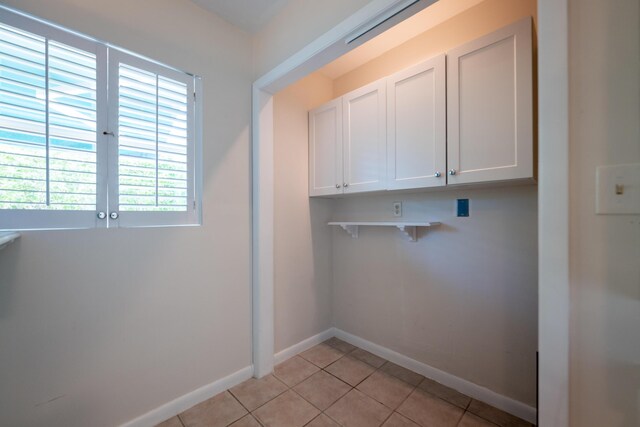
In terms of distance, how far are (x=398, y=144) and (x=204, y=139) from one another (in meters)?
1.35

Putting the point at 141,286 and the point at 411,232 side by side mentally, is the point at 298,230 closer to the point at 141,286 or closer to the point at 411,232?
the point at 411,232

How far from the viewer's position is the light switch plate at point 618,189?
68 centimetres

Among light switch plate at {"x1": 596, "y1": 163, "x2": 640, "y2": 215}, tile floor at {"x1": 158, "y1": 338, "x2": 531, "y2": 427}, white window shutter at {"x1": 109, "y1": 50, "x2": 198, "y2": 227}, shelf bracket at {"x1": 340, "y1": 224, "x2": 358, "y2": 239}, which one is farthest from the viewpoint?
shelf bracket at {"x1": 340, "y1": 224, "x2": 358, "y2": 239}

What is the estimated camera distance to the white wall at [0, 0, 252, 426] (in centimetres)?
119

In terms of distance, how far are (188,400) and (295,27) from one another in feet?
8.31

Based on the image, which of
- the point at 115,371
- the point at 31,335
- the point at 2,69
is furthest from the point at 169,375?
the point at 2,69

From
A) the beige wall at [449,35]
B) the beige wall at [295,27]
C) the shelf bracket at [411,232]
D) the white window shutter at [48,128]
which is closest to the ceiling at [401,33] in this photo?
the beige wall at [449,35]

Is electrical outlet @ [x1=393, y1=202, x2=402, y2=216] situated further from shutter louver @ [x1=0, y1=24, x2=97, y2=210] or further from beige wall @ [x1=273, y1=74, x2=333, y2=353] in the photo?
shutter louver @ [x1=0, y1=24, x2=97, y2=210]

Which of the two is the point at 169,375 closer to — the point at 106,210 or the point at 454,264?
the point at 106,210

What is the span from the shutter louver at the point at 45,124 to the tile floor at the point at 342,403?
4.71 ft

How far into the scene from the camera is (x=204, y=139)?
1718mm

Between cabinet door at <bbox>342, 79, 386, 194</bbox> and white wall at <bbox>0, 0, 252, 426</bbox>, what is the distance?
0.82 meters

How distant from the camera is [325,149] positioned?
2.31 metres

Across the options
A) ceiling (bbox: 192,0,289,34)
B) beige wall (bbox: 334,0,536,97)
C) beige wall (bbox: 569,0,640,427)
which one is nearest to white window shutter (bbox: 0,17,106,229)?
ceiling (bbox: 192,0,289,34)
